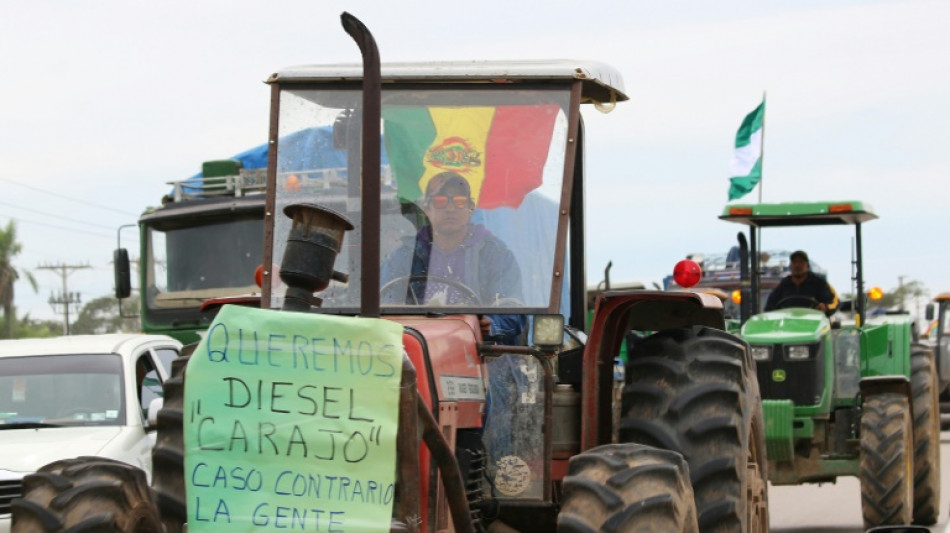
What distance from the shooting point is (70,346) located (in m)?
11.5

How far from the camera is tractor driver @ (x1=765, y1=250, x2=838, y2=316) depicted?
14.5m

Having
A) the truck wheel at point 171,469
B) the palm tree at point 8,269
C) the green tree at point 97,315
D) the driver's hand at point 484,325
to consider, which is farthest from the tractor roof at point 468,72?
the green tree at point 97,315

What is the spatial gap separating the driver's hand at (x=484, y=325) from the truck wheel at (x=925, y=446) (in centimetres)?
741

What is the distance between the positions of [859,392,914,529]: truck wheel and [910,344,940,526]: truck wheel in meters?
0.73

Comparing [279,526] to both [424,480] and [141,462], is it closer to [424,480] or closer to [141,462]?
[424,480]

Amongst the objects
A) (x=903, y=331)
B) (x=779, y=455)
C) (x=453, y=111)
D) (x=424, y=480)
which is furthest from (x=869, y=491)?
(x=424, y=480)

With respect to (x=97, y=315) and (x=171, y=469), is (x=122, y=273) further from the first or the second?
(x=97, y=315)

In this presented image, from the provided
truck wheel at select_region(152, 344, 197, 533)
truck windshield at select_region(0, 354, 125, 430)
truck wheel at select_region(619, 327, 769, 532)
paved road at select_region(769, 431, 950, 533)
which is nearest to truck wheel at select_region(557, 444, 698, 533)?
truck wheel at select_region(619, 327, 769, 532)

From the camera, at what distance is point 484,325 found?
710 cm

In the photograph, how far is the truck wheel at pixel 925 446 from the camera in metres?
13.5

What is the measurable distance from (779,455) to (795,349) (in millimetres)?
1012

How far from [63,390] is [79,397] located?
13 cm

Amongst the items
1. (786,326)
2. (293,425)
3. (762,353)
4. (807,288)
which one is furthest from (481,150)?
(807,288)

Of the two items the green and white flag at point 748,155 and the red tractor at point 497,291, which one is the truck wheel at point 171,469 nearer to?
the red tractor at point 497,291
